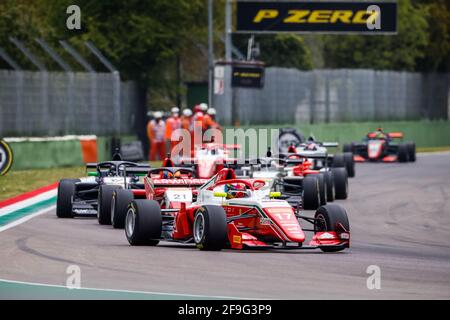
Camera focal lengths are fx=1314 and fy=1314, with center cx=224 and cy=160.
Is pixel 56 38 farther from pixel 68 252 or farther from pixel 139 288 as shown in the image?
pixel 139 288

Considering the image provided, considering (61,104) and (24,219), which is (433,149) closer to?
(61,104)

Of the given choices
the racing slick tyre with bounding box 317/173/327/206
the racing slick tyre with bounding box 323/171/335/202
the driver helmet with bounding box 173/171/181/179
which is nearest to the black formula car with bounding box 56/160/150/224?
the driver helmet with bounding box 173/171/181/179

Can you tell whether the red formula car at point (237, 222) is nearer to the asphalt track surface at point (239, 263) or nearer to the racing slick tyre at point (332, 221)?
the racing slick tyre at point (332, 221)

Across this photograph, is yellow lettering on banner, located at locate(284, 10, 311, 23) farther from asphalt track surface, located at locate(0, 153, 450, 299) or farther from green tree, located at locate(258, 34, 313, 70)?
asphalt track surface, located at locate(0, 153, 450, 299)

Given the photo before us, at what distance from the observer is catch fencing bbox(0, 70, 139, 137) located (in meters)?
33.2

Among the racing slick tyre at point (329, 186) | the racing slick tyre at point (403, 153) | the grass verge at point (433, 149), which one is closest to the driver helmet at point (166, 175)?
the racing slick tyre at point (329, 186)

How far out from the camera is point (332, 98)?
51.5 m

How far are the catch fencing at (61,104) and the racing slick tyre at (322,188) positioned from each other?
11.4 meters

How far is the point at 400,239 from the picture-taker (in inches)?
720

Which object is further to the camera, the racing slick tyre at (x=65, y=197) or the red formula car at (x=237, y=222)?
the racing slick tyre at (x=65, y=197)

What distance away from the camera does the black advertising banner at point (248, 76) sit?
43.3m
